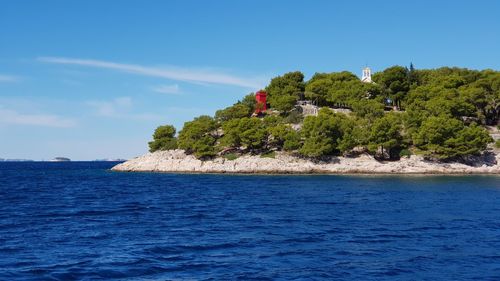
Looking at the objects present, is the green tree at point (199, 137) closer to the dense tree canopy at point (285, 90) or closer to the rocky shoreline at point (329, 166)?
the rocky shoreline at point (329, 166)

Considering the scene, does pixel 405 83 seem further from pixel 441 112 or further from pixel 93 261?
pixel 93 261

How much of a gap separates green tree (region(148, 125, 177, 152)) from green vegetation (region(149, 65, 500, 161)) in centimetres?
21

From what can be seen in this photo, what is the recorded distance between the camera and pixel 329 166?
7956 cm

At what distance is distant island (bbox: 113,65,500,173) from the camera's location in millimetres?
77875

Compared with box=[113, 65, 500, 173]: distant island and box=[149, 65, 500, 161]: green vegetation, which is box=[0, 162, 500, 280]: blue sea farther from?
box=[149, 65, 500, 161]: green vegetation

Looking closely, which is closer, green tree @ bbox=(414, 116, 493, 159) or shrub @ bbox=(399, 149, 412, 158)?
green tree @ bbox=(414, 116, 493, 159)

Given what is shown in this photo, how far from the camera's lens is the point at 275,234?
80.8ft

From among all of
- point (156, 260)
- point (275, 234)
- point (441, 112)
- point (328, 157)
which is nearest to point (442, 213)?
point (275, 234)

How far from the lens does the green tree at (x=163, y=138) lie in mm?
98312

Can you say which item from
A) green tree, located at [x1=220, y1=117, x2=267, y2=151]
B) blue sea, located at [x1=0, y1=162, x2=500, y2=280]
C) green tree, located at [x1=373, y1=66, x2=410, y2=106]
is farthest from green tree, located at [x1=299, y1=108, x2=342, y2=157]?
blue sea, located at [x1=0, y1=162, x2=500, y2=280]

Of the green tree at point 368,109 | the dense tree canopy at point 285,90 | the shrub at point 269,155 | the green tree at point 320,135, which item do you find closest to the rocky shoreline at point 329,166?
the shrub at point 269,155

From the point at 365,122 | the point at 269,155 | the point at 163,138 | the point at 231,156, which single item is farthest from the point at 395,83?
the point at 163,138

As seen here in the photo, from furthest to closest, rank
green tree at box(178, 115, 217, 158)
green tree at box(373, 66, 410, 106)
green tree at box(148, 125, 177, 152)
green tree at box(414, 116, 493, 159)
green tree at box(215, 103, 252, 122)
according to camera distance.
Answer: green tree at box(373, 66, 410, 106), green tree at box(148, 125, 177, 152), green tree at box(215, 103, 252, 122), green tree at box(178, 115, 217, 158), green tree at box(414, 116, 493, 159)

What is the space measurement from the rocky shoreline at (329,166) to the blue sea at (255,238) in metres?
34.5
